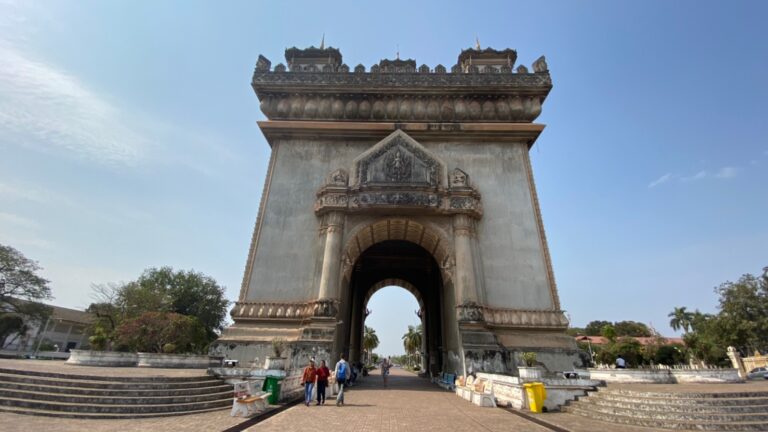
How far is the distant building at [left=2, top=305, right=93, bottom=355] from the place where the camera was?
157 feet

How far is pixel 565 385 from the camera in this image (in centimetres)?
1078

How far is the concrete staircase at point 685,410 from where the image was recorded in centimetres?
746

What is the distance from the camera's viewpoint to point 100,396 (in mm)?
8570

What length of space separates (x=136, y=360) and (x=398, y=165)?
17.0 meters

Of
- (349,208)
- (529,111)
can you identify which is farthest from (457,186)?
(529,111)

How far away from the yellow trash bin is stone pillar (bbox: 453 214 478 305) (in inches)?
262

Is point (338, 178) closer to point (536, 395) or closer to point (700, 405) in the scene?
point (536, 395)

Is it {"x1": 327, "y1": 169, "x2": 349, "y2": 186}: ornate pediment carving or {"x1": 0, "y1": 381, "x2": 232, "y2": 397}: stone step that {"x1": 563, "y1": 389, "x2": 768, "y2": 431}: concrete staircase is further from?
{"x1": 327, "y1": 169, "x2": 349, "y2": 186}: ornate pediment carving

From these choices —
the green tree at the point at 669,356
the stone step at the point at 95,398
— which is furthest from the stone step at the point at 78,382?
the green tree at the point at 669,356

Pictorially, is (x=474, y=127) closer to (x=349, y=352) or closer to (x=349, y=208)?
(x=349, y=208)

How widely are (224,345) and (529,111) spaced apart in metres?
22.2

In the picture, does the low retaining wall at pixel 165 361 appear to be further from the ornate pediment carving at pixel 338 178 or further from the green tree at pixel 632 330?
the green tree at pixel 632 330

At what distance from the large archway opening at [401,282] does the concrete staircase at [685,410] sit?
15.2 m

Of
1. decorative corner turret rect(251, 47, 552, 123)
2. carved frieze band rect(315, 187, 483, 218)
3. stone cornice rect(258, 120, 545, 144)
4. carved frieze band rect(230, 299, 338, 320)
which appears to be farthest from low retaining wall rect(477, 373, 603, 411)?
decorative corner turret rect(251, 47, 552, 123)
